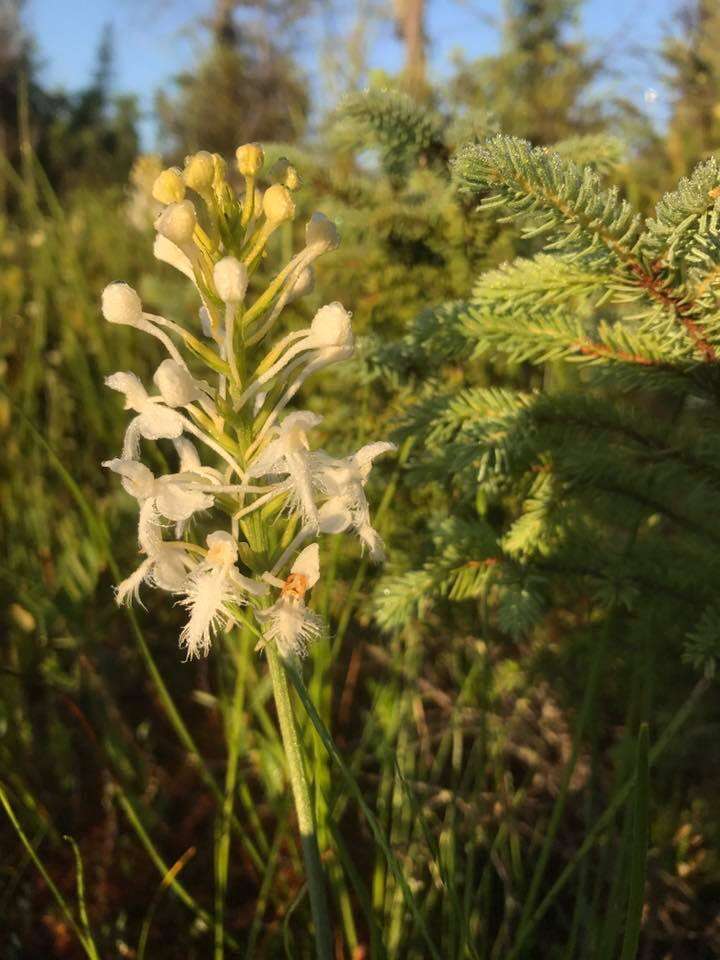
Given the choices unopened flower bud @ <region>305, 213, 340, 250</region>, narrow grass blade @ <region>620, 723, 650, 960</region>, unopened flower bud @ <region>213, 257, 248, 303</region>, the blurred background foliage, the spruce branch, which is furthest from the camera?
the spruce branch

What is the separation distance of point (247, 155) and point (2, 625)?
1639mm

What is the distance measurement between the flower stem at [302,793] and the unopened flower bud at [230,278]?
0.35 meters

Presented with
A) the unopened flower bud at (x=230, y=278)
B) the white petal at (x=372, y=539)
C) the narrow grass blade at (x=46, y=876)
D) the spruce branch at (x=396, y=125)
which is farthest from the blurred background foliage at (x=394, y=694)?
the unopened flower bud at (x=230, y=278)

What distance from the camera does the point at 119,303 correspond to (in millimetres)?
914

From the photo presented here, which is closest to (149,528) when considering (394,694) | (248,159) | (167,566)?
(167,566)

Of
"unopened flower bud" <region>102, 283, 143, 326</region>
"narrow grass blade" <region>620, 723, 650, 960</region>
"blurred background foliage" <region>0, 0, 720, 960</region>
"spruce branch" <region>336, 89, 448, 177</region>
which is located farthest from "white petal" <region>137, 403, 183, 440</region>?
"spruce branch" <region>336, 89, 448, 177</region>

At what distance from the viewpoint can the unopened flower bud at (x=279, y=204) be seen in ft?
2.81

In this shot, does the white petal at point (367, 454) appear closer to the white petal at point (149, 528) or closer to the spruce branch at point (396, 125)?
the white petal at point (149, 528)

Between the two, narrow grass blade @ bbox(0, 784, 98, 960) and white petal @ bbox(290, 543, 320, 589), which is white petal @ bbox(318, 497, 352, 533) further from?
narrow grass blade @ bbox(0, 784, 98, 960)

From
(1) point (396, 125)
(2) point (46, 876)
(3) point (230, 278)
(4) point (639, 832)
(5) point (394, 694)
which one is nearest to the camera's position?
(4) point (639, 832)

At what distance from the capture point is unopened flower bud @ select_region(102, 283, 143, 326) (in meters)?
0.91

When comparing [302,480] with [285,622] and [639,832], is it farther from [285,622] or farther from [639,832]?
[639,832]

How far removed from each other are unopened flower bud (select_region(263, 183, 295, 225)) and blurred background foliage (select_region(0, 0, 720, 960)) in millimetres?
365

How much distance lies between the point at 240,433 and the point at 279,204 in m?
0.24
